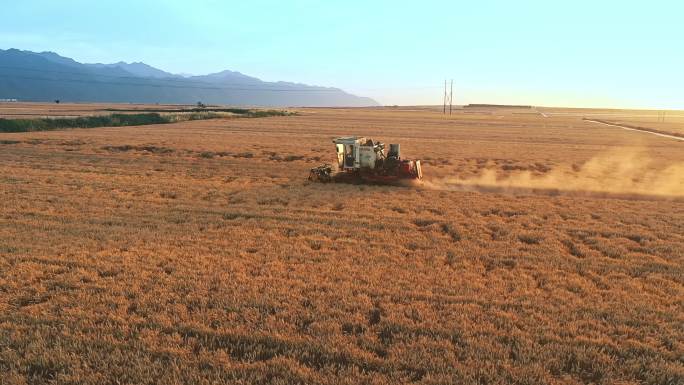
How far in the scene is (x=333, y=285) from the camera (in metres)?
9.20

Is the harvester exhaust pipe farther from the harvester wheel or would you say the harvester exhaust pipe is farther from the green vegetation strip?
the green vegetation strip

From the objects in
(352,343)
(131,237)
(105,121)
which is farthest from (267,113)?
(352,343)

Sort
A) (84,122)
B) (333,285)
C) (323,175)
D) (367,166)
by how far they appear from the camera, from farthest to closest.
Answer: (84,122) → (323,175) → (367,166) → (333,285)

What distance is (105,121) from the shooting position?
58312 millimetres

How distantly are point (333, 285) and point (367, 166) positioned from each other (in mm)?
13104

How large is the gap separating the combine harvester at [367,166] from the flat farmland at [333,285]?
2234mm

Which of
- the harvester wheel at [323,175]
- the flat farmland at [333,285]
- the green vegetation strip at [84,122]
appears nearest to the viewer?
the flat farmland at [333,285]

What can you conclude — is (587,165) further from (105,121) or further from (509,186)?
(105,121)

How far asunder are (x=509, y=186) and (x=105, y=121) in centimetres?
5505

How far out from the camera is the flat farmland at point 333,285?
6.57 meters

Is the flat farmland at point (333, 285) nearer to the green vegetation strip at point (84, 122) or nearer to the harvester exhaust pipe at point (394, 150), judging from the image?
the harvester exhaust pipe at point (394, 150)

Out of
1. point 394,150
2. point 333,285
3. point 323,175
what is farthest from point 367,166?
point 333,285

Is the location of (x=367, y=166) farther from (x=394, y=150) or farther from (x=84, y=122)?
(x=84, y=122)

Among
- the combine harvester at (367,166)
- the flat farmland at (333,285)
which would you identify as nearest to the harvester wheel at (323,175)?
the combine harvester at (367,166)
